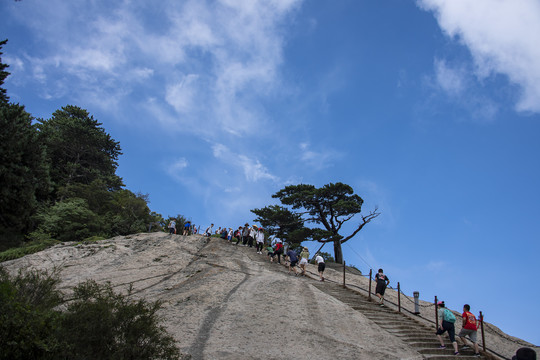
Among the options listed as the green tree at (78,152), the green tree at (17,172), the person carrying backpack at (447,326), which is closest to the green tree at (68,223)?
the green tree at (17,172)

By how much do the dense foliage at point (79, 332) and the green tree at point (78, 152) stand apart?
31.2 metres

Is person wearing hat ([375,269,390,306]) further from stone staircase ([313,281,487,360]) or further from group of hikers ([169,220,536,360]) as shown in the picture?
stone staircase ([313,281,487,360])

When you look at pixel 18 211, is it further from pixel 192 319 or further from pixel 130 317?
pixel 130 317

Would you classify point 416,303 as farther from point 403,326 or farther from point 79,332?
point 79,332

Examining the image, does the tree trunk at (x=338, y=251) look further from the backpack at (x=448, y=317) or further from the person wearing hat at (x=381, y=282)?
the backpack at (x=448, y=317)

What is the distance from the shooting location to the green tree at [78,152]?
33.4 meters

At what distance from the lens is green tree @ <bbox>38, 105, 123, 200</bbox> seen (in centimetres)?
3341

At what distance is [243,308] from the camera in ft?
33.1

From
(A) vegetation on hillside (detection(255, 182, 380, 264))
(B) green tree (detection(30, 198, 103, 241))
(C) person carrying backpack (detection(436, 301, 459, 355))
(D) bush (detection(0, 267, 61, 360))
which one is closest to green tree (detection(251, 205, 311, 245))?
(A) vegetation on hillside (detection(255, 182, 380, 264))

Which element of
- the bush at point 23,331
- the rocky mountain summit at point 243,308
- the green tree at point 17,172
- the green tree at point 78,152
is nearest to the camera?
the bush at point 23,331

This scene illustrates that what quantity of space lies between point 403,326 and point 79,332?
10.5 metres

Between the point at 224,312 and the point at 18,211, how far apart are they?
19.6 metres

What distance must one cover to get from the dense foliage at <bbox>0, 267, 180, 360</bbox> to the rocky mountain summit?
2036 mm

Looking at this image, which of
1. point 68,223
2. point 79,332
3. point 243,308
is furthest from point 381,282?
point 68,223
